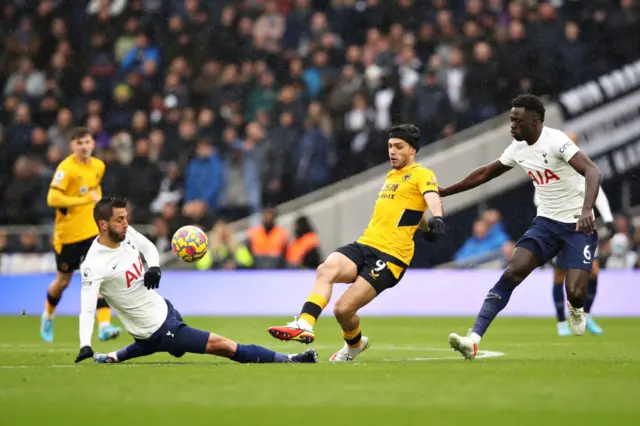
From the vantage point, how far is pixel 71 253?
14492mm

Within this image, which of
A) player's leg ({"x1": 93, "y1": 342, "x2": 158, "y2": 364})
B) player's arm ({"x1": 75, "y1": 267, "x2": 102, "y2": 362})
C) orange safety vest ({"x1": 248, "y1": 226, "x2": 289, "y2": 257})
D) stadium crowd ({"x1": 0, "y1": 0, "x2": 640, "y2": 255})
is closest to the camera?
player's arm ({"x1": 75, "y1": 267, "x2": 102, "y2": 362})

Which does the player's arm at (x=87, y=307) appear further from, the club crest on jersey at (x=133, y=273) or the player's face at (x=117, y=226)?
the player's face at (x=117, y=226)

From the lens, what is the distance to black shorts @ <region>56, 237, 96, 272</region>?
14.5m

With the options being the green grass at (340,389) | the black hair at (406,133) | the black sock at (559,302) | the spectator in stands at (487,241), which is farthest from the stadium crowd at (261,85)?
the black hair at (406,133)

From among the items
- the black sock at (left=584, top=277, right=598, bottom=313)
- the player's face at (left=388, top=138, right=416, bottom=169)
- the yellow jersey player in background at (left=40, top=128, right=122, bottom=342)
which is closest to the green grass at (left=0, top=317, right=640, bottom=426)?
the player's face at (left=388, top=138, right=416, bottom=169)

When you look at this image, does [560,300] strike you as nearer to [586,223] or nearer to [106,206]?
[586,223]

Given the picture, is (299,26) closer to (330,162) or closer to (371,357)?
(330,162)

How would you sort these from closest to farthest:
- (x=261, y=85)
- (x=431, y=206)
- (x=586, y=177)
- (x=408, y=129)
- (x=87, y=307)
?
1. (x=87, y=307)
2. (x=431, y=206)
3. (x=586, y=177)
4. (x=408, y=129)
5. (x=261, y=85)

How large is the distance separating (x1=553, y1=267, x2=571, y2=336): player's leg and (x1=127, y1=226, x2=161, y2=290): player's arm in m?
6.44

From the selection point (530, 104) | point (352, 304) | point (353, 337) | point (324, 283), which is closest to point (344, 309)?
point (352, 304)

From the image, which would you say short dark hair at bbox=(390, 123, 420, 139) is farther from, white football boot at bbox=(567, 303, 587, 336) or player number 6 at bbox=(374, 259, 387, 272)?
white football boot at bbox=(567, 303, 587, 336)

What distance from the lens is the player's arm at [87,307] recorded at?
31.2ft

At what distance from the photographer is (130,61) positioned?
23.9m

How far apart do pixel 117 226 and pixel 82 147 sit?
4624 mm
